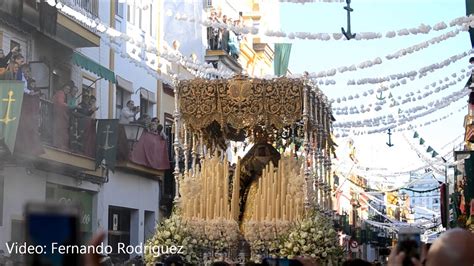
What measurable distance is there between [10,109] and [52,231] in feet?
44.0

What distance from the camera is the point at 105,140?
1969 centimetres

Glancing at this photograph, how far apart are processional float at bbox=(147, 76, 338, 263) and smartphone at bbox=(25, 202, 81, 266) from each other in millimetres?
9266

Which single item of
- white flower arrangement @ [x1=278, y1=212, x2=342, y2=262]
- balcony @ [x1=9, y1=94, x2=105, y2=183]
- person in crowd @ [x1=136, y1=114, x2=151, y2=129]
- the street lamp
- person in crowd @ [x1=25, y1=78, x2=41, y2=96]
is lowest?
white flower arrangement @ [x1=278, y1=212, x2=342, y2=262]

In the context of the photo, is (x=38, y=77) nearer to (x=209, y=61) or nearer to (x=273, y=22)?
(x=209, y=61)

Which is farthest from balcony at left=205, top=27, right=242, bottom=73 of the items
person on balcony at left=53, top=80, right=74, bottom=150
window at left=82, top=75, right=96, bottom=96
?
person on balcony at left=53, top=80, right=74, bottom=150

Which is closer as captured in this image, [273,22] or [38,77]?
[38,77]

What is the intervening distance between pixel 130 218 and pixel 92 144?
4.69m

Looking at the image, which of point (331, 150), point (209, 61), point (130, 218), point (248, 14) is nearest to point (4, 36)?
point (331, 150)

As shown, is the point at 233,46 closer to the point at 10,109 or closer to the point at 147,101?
the point at 147,101

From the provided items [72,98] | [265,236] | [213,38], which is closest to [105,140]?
[72,98]

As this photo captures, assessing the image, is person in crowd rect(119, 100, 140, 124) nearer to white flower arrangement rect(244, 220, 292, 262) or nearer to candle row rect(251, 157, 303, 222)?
candle row rect(251, 157, 303, 222)

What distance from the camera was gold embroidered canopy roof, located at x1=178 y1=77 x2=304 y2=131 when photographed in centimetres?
1251

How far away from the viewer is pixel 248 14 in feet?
123

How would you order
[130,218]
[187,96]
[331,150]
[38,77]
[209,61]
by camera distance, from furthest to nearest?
[209,61]
[130,218]
[38,77]
[331,150]
[187,96]
